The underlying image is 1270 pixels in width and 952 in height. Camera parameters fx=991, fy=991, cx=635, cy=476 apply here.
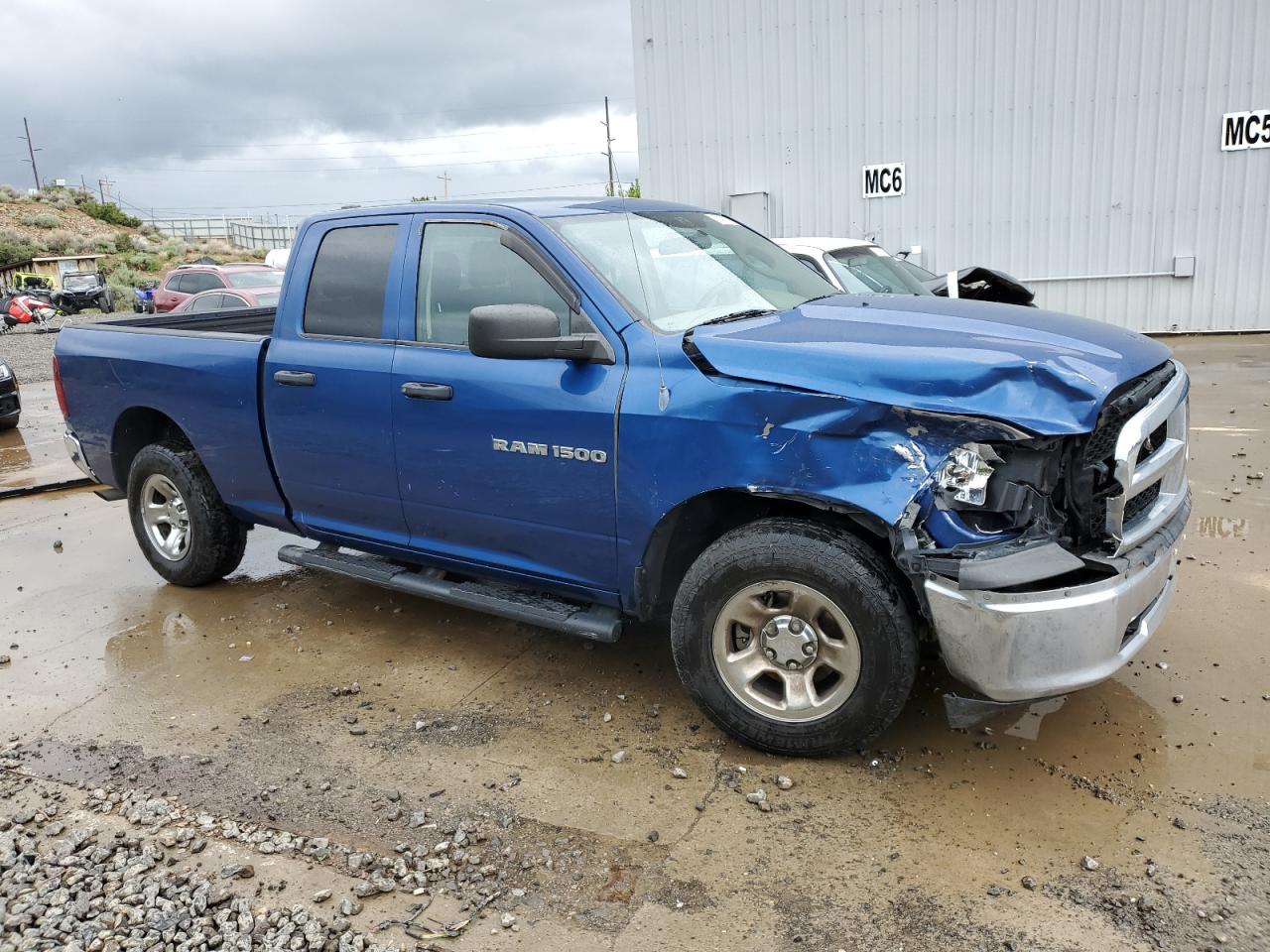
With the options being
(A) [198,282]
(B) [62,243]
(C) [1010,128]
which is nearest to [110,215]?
(B) [62,243]

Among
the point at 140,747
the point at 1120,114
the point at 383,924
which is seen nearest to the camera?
the point at 383,924

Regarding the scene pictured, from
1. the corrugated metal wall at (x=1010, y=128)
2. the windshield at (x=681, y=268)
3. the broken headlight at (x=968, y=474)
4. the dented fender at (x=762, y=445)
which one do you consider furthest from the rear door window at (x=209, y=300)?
the broken headlight at (x=968, y=474)

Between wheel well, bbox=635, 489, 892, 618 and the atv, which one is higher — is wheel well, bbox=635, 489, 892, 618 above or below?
below

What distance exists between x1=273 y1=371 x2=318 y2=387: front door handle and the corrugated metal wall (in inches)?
496

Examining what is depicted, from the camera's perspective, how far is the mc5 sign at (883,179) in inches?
596

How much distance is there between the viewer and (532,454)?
12.7 feet

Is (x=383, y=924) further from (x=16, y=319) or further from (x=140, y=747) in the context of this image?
(x=16, y=319)

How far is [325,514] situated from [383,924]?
2.40 metres

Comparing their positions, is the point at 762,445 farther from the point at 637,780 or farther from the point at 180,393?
the point at 180,393

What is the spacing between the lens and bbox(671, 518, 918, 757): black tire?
3.25 meters

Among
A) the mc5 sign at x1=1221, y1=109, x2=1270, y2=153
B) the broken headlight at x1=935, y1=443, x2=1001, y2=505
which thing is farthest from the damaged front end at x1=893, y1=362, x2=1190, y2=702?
the mc5 sign at x1=1221, y1=109, x2=1270, y2=153

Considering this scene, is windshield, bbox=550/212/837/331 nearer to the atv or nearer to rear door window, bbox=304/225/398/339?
rear door window, bbox=304/225/398/339

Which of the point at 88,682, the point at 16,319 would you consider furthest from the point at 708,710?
the point at 16,319

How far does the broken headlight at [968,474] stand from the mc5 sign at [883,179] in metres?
13.1
